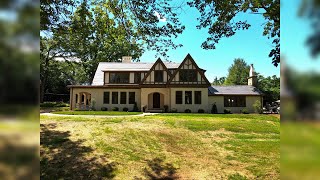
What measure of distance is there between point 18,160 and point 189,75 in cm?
2200

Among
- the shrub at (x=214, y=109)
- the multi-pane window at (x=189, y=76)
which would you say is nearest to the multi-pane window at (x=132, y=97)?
the multi-pane window at (x=189, y=76)

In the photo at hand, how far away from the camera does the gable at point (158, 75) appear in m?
23.2

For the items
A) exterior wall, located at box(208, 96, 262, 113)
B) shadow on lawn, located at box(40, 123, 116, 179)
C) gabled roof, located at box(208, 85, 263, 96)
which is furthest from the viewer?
gabled roof, located at box(208, 85, 263, 96)

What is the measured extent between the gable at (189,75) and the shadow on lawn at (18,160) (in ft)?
70.8

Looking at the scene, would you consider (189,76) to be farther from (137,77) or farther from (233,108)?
(233,108)

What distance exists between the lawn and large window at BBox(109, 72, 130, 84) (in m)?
14.4

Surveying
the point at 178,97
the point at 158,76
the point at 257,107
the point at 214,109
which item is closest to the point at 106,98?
the point at 158,76

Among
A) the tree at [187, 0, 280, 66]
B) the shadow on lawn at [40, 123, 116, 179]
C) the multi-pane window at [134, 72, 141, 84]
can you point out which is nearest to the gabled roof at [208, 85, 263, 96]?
the multi-pane window at [134, 72, 141, 84]

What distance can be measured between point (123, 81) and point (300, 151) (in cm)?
2377

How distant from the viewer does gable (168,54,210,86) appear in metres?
22.7

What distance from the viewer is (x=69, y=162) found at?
6.12 metres

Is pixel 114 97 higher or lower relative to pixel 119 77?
lower

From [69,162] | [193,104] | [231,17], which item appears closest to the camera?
[231,17]

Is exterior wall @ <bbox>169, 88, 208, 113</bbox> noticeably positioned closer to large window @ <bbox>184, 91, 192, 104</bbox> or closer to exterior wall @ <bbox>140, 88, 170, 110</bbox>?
large window @ <bbox>184, 91, 192, 104</bbox>
